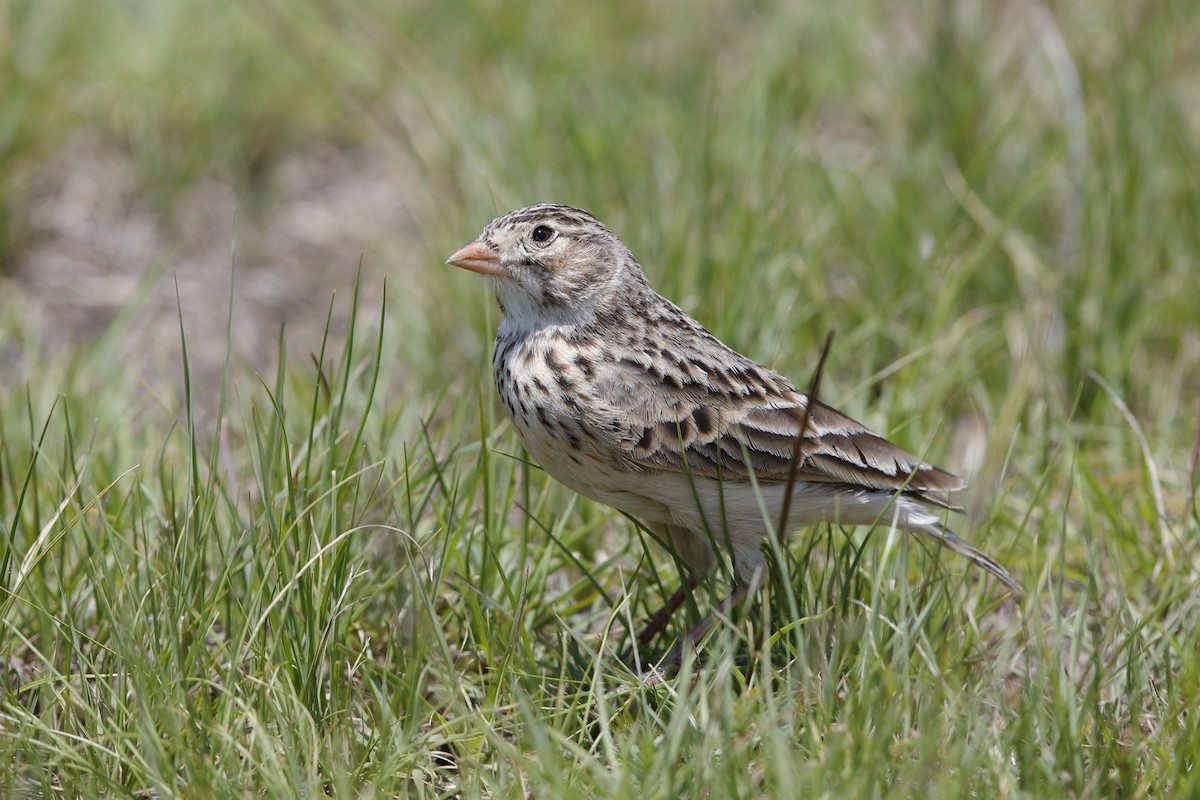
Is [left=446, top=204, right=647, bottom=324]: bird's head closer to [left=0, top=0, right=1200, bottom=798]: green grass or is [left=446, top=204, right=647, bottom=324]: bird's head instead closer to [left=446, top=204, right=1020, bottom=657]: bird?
[left=446, top=204, right=1020, bottom=657]: bird

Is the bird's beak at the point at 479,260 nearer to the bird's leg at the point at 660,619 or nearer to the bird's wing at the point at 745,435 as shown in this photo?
the bird's wing at the point at 745,435

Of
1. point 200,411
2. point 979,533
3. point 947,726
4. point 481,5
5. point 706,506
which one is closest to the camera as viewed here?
point 947,726

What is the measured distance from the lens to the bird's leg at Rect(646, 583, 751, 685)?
377 cm

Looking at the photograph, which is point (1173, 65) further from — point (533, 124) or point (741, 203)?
point (533, 124)

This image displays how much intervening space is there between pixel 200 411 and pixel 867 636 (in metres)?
4.01

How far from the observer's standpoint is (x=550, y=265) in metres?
4.30

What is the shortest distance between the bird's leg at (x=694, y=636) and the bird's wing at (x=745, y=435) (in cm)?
34

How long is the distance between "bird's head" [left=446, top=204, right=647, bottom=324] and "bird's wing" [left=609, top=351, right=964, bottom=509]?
1.09ft

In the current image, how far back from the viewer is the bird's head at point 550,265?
4.29 metres

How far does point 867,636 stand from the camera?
348 centimetres

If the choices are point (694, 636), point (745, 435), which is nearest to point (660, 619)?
point (694, 636)

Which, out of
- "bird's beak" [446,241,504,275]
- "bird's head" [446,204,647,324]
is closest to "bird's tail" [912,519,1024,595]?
"bird's head" [446,204,647,324]

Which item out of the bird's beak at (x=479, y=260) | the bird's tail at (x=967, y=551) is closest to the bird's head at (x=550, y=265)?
the bird's beak at (x=479, y=260)

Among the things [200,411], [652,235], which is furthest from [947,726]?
[200,411]
